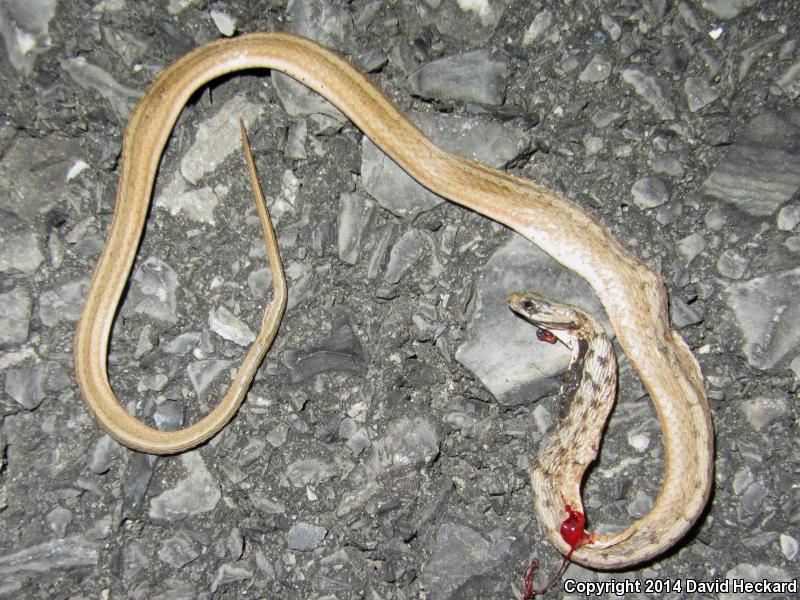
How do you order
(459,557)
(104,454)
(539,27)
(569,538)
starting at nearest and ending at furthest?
(569,538) < (459,557) < (104,454) < (539,27)

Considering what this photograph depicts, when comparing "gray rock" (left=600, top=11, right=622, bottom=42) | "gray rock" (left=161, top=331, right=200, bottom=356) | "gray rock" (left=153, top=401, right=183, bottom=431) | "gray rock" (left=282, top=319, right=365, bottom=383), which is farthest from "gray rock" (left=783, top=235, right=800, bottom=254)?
"gray rock" (left=153, top=401, right=183, bottom=431)

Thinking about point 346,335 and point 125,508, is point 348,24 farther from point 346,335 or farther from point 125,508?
point 125,508

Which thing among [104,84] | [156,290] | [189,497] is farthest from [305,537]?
[104,84]

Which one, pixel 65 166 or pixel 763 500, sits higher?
pixel 65 166

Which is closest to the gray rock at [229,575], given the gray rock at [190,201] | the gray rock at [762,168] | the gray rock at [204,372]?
the gray rock at [204,372]

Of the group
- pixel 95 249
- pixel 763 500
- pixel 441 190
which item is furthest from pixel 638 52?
pixel 95 249

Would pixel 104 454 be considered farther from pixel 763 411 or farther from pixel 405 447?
pixel 763 411

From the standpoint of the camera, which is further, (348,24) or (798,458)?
(348,24)
